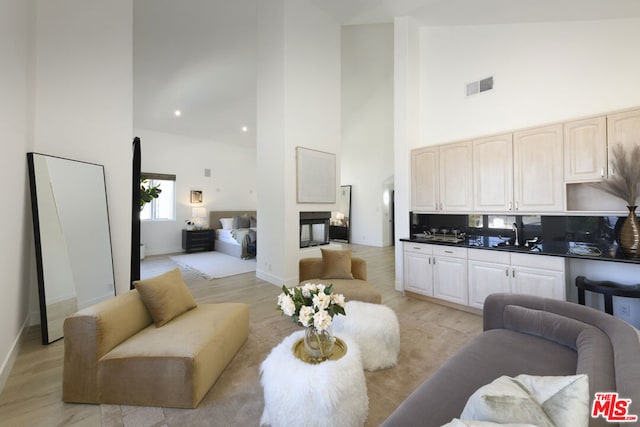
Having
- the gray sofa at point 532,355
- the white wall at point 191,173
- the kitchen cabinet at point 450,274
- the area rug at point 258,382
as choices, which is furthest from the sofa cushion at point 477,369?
the white wall at point 191,173

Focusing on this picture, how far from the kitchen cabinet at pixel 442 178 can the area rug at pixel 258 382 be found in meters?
1.62

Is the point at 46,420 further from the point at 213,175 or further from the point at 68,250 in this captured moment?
the point at 213,175

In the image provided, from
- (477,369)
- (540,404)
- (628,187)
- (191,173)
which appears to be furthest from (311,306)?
(191,173)

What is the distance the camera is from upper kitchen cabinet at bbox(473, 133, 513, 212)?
10.6 ft

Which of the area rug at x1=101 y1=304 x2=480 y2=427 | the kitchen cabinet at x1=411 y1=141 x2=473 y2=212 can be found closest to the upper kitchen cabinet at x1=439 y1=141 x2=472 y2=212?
the kitchen cabinet at x1=411 y1=141 x2=473 y2=212

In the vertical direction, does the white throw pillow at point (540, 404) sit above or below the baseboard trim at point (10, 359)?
above

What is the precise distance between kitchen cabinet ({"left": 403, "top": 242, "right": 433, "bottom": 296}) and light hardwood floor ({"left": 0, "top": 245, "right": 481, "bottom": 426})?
0.19 metres

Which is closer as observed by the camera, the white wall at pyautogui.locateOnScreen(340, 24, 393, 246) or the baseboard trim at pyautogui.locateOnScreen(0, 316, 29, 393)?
the baseboard trim at pyautogui.locateOnScreen(0, 316, 29, 393)

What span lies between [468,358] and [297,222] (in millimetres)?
3178

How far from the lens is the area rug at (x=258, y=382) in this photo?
5.22ft

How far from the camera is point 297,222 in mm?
4371

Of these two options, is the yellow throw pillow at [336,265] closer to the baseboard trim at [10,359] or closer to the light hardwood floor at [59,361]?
the light hardwood floor at [59,361]

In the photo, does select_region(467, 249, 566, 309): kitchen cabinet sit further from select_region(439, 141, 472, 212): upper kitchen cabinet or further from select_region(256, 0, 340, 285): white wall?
select_region(256, 0, 340, 285): white wall

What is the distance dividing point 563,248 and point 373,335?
2.55 meters
